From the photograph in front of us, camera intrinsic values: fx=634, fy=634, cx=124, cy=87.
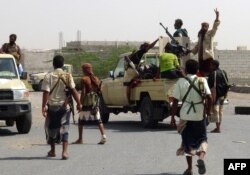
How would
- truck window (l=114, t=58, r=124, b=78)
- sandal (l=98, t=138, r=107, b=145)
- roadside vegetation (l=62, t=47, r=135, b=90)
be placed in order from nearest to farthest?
sandal (l=98, t=138, r=107, b=145) < truck window (l=114, t=58, r=124, b=78) < roadside vegetation (l=62, t=47, r=135, b=90)

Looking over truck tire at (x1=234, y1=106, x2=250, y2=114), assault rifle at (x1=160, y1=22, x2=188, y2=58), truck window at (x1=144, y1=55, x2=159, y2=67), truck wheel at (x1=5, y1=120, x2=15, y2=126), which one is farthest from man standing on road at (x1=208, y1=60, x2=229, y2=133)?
truck tire at (x1=234, y1=106, x2=250, y2=114)

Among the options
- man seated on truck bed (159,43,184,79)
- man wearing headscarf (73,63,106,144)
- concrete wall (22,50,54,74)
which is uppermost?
man seated on truck bed (159,43,184,79)

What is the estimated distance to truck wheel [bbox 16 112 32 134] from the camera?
637 inches

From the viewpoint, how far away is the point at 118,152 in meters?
12.5

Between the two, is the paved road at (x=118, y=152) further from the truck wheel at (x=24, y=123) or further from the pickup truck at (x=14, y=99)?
the pickup truck at (x=14, y=99)

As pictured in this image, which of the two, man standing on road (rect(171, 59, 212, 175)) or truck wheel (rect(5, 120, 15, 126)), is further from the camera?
Result: truck wheel (rect(5, 120, 15, 126))

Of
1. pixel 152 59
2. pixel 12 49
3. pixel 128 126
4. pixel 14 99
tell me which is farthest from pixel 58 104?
pixel 12 49

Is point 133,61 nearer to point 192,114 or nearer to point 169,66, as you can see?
point 169,66

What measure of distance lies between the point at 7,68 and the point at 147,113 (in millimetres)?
3957

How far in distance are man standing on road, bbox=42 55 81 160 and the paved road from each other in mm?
452

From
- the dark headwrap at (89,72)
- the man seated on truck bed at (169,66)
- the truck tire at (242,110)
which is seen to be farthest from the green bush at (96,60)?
the dark headwrap at (89,72)

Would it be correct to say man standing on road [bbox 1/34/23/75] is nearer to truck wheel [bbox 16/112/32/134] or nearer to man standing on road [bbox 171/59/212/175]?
truck wheel [bbox 16/112/32/134]

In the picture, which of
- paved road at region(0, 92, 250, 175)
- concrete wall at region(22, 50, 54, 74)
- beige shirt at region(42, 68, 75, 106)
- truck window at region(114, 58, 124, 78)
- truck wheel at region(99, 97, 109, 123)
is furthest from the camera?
concrete wall at region(22, 50, 54, 74)

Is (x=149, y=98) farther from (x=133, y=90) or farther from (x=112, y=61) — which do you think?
(x=112, y=61)
